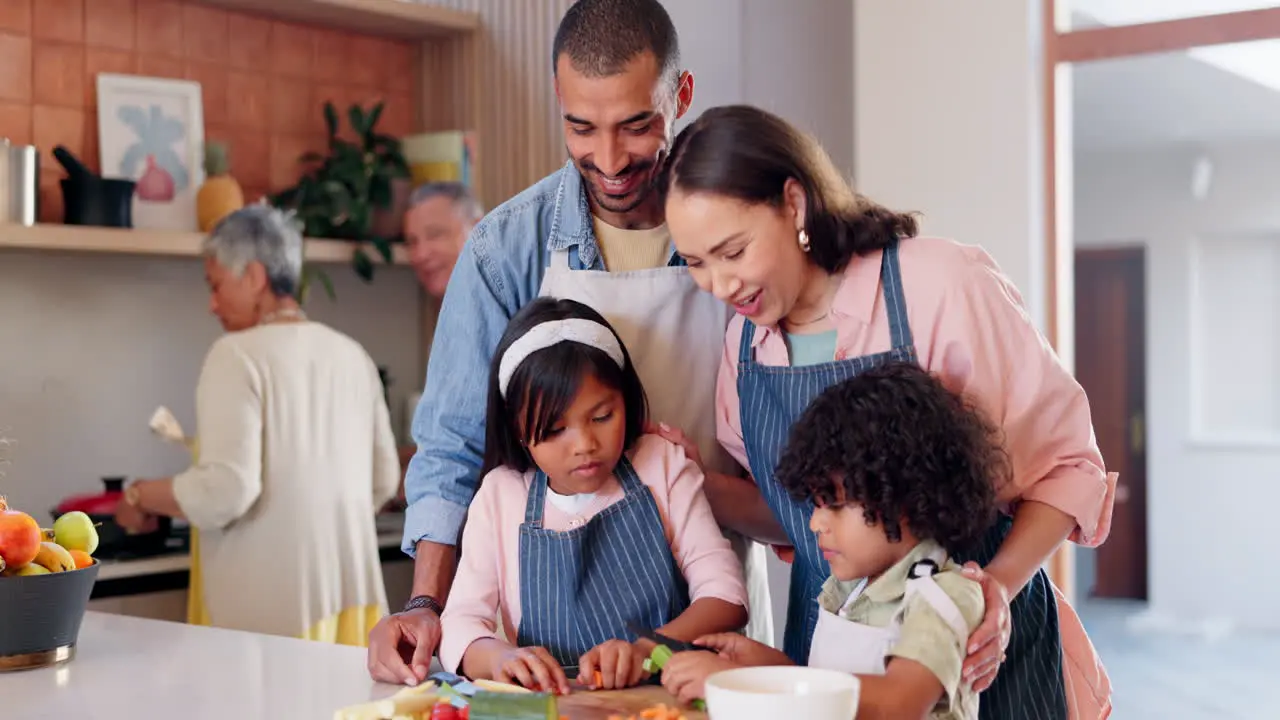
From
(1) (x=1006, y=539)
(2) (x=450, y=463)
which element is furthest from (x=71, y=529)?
(1) (x=1006, y=539)

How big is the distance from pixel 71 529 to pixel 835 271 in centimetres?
106

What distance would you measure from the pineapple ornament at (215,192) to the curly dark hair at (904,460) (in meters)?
2.64

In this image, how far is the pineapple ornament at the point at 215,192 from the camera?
3791 mm

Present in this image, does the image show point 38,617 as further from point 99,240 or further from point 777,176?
point 99,240

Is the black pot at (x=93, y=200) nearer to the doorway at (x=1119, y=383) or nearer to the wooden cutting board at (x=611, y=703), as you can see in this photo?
the wooden cutting board at (x=611, y=703)

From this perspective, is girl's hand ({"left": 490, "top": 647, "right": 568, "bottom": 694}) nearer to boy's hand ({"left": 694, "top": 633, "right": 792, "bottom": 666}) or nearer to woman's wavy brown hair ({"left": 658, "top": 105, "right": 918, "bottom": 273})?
boy's hand ({"left": 694, "top": 633, "right": 792, "bottom": 666})

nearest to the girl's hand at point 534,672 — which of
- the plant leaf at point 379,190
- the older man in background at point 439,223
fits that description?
the older man in background at point 439,223

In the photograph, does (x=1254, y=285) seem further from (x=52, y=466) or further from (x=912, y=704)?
(x=912, y=704)

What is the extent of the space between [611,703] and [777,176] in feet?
1.95

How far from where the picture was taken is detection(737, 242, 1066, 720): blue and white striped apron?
5.35 feet

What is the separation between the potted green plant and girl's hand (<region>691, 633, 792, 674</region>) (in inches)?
107

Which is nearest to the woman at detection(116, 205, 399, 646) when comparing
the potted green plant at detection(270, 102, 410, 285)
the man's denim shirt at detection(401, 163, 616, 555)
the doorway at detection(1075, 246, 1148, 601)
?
the potted green plant at detection(270, 102, 410, 285)

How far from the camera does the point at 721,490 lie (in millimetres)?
1865

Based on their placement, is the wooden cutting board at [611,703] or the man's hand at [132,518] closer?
the wooden cutting board at [611,703]
